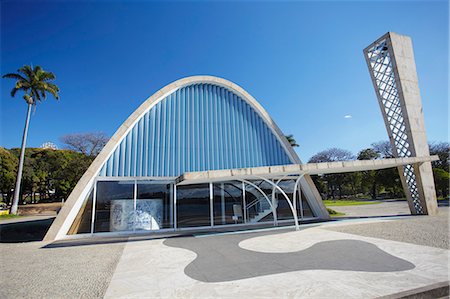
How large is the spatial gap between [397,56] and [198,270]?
19.7 m

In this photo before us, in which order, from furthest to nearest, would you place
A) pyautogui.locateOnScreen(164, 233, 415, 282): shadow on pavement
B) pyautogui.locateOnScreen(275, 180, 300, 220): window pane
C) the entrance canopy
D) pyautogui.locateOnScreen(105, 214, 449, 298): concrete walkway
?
pyautogui.locateOnScreen(275, 180, 300, 220): window pane → the entrance canopy → pyautogui.locateOnScreen(164, 233, 415, 282): shadow on pavement → pyautogui.locateOnScreen(105, 214, 449, 298): concrete walkway

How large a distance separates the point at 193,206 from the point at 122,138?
6219 mm

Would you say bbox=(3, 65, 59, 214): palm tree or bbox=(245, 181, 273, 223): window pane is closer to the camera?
bbox=(245, 181, 273, 223): window pane

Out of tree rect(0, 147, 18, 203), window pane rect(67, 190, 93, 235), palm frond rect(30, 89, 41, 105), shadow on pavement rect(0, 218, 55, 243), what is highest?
palm frond rect(30, 89, 41, 105)

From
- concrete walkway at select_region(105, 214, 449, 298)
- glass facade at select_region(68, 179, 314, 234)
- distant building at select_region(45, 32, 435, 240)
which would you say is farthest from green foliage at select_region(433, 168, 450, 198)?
concrete walkway at select_region(105, 214, 449, 298)

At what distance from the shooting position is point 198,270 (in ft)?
20.6

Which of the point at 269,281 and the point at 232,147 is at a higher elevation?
the point at 232,147

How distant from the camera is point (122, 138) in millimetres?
14625

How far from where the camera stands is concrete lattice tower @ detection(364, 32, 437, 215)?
15992 millimetres

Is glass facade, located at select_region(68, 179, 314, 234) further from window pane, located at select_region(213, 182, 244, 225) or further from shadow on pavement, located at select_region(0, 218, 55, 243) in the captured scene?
shadow on pavement, located at select_region(0, 218, 55, 243)

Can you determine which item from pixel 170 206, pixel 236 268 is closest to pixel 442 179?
pixel 170 206

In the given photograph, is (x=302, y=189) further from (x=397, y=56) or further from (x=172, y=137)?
(x=397, y=56)

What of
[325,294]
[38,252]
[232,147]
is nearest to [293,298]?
[325,294]

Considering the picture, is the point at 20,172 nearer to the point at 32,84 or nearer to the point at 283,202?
the point at 32,84
